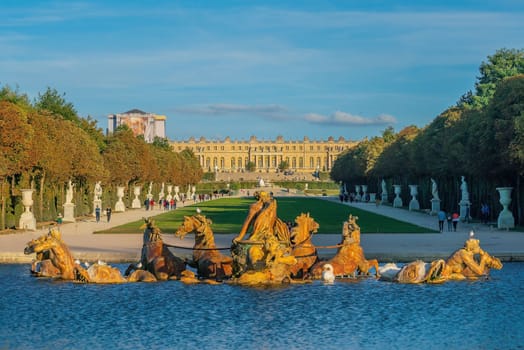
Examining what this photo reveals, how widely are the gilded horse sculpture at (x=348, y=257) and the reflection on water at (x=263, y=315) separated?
378mm

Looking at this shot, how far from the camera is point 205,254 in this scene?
22234mm

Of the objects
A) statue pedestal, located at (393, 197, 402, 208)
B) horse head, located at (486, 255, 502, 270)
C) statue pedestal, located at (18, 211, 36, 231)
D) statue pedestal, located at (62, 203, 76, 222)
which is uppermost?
statue pedestal, located at (393, 197, 402, 208)

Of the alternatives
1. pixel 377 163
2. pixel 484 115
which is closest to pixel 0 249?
pixel 484 115

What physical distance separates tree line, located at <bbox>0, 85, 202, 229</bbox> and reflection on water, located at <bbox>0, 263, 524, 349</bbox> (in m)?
23.2

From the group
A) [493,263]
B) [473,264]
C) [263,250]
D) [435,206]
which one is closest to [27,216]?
[263,250]

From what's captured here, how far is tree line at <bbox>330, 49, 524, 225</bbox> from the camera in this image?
43.0 meters

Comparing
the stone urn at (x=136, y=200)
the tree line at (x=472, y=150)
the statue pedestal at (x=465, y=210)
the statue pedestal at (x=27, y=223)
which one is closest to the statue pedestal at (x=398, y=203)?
the tree line at (x=472, y=150)

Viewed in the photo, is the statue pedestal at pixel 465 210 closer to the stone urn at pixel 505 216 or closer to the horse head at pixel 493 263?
the stone urn at pixel 505 216

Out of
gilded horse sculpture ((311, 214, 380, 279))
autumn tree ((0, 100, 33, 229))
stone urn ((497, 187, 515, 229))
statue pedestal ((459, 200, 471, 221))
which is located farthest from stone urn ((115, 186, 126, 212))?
gilded horse sculpture ((311, 214, 380, 279))

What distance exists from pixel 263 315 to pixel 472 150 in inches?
1214

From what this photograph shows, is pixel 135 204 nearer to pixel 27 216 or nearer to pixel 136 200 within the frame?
pixel 136 200

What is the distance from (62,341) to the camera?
50.6 ft

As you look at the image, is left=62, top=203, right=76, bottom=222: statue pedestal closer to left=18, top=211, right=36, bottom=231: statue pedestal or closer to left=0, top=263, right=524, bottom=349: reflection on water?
left=18, top=211, right=36, bottom=231: statue pedestal

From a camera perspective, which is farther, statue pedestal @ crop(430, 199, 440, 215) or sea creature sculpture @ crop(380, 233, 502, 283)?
statue pedestal @ crop(430, 199, 440, 215)
